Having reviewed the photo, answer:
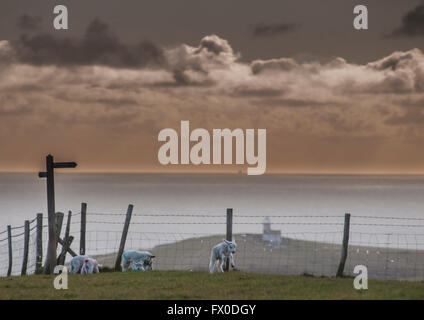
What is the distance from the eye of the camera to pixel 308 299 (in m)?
15.6

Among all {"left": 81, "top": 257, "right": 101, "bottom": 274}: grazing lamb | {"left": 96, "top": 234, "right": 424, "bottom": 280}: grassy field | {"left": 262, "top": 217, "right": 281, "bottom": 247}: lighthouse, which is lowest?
{"left": 96, "top": 234, "right": 424, "bottom": 280}: grassy field

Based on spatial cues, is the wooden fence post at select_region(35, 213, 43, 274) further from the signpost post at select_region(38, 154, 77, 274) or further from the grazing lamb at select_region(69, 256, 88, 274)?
the grazing lamb at select_region(69, 256, 88, 274)

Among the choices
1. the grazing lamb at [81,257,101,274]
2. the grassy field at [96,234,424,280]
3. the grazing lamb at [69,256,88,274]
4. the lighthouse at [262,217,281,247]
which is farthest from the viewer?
the lighthouse at [262,217,281,247]

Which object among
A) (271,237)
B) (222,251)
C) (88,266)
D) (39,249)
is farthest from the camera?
(271,237)

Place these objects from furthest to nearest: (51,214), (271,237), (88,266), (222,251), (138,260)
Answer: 1. (271,237)
2. (51,214)
3. (138,260)
4. (88,266)
5. (222,251)

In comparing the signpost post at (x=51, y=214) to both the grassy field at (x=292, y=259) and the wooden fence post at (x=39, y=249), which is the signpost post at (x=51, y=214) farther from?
the grassy field at (x=292, y=259)

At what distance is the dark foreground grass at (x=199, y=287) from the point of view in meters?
16.3

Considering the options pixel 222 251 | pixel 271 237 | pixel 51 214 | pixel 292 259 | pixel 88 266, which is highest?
pixel 51 214

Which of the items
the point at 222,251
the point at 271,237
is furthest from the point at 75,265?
the point at 271,237

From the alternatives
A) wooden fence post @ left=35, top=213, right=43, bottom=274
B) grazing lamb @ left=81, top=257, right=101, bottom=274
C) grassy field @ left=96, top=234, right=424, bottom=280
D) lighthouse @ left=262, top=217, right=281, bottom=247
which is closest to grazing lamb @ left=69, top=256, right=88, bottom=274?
grazing lamb @ left=81, top=257, right=101, bottom=274

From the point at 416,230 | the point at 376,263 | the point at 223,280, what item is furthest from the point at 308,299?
the point at 416,230

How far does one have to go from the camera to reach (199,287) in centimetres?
1764

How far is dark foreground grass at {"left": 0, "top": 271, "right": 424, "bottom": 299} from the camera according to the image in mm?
16266

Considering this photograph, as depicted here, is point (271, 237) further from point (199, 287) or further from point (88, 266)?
point (199, 287)
